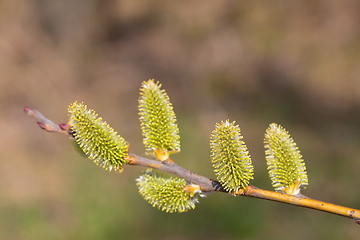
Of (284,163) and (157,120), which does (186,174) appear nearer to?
(157,120)

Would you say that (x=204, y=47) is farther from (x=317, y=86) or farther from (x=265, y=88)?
(x=317, y=86)

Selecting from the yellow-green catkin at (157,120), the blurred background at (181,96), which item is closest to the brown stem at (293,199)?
the yellow-green catkin at (157,120)

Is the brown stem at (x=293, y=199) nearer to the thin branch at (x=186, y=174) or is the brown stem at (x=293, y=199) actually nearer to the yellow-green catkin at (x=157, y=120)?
the thin branch at (x=186, y=174)

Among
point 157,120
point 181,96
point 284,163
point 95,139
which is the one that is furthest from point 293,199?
point 181,96

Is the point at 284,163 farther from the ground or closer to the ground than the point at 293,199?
A: farther from the ground

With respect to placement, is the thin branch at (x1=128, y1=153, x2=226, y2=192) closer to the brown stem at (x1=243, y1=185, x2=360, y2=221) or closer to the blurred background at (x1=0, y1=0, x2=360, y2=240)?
the brown stem at (x1=243, y1=185, x2=360, y2=221)

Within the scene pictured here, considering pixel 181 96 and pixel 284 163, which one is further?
pixel 181 96

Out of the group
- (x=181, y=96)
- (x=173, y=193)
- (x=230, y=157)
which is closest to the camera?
(x=230, y=157)
